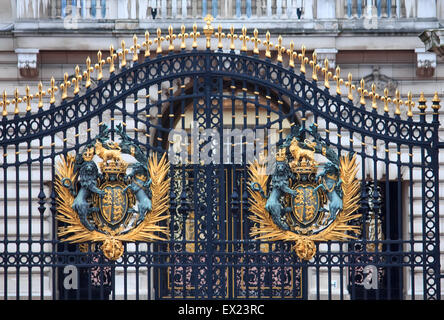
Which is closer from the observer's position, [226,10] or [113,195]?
[113,195]

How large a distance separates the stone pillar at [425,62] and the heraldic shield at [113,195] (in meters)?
7.04

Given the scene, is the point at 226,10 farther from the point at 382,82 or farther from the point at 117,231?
the point at 117,231

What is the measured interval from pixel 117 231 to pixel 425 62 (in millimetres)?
7747

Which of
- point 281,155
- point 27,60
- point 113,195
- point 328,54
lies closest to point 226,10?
point 328,54

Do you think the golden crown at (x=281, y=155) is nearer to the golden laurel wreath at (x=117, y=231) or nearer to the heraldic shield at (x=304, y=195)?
the heraldic shield at (x=304, y=195)

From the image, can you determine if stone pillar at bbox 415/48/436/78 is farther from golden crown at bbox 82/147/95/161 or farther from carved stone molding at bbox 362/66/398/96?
golden crown at bbox 82/147/95/161

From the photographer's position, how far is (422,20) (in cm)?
1956

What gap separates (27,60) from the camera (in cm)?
1948

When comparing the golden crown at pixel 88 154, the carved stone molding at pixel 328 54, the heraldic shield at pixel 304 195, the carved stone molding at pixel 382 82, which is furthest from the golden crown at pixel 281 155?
the carved stone molding at pixel 382 82

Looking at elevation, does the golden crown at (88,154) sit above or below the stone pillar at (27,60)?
below

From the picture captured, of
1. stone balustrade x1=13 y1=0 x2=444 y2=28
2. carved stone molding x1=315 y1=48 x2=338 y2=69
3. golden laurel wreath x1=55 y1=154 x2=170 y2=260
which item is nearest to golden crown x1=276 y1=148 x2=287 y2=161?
golden laurel wreath x1=55 y1=154 x2=170 y2=260

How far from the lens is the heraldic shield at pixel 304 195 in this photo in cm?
1407

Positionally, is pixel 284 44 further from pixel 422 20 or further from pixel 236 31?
pixel 422 20

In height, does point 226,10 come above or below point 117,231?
above
